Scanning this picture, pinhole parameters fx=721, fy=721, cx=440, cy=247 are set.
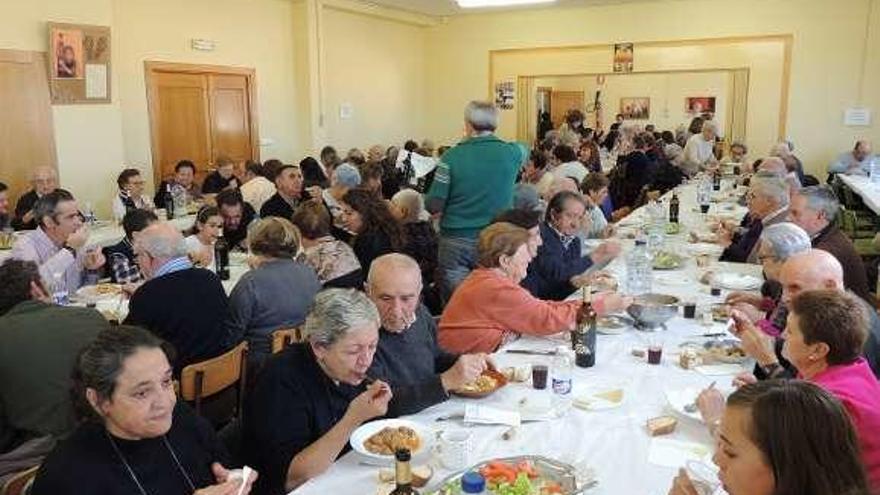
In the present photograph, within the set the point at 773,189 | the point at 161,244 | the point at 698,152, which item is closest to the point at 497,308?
the point at 161,244

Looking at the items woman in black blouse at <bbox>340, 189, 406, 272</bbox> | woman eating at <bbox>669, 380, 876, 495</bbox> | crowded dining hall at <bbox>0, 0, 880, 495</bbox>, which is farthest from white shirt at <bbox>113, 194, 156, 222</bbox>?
woman eating at <bbox>669, 380, 876, 495</bbox>

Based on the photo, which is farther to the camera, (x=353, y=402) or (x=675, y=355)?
(x=675, y=355)

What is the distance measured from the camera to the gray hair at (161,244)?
338 cm

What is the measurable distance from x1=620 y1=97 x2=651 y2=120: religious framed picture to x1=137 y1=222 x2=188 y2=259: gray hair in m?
12.3

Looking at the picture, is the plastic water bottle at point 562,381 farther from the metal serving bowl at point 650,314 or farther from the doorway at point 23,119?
the doorway at point 23,119

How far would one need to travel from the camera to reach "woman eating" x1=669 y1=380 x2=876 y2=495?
1281 millimetres

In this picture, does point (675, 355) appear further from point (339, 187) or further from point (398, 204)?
point (339, 187)

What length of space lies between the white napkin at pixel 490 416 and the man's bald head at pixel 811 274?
1.20 meters

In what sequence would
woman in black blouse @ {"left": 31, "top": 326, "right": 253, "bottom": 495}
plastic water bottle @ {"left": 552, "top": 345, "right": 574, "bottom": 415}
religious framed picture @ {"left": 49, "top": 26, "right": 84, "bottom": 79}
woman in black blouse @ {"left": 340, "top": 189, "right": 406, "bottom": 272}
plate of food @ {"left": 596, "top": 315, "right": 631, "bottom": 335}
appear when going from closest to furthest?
woman in black blouse @ {"left": 31, "top": 326, "right": 253, "bottom": 495} → plastic water bottle @ {"left": 552, "top": 345, "right": 574, "bottom": 415} → plate of food @ {"left": 596, "top": 315, "right": 631, "bottom": 335} → woman in black blouse @ {"left": 340, "top": 189, "right": 406, "bottom": 272} → religious framed picture @ {"left": 49, "top": 26, "right": 84, "bottom": 79}

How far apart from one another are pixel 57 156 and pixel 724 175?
834 centimetres

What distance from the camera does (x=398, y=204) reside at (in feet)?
17.5

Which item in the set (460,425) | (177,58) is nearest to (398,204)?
(460,425)

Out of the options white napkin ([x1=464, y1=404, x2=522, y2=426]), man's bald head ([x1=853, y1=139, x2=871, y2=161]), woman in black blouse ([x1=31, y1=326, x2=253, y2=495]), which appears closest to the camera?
woman in black blouse ([x1=31, y1=326, x2=253, y2=495])

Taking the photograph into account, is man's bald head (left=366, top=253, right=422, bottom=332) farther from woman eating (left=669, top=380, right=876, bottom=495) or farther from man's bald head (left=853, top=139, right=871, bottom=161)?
man's bald head (left=853, top=139, right=871, bottom=161)
